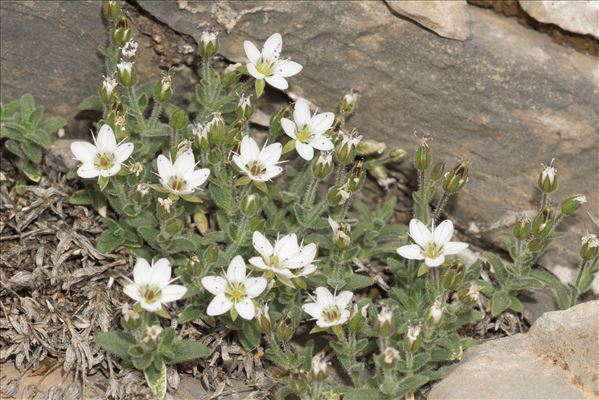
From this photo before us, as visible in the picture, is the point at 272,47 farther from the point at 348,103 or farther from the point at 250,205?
the point at 250,205

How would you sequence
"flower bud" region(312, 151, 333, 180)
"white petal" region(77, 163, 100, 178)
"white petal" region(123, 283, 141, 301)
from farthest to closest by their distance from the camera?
"flower bud" region(312, 151, 333, 180), "white petal" region(77, 163, 100, 178), "white petal" region(123, 283, 141, 301)

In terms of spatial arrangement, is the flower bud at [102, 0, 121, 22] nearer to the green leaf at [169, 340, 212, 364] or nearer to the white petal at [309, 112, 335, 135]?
the white petal at [309, 112, 335, 135]

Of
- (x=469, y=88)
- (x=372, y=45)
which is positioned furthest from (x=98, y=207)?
(x=469, y=88)

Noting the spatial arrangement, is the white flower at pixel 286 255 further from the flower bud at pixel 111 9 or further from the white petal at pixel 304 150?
the flower bud at pixel 111 9

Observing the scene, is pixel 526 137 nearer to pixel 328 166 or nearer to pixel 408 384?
pixel 328 166

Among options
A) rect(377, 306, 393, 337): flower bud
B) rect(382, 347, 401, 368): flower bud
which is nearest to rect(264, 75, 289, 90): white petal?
rect(377, 306, 393, 337): flower bud

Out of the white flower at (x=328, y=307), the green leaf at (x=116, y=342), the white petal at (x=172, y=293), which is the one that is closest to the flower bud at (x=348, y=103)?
the white flower at (x=328, y=307)
